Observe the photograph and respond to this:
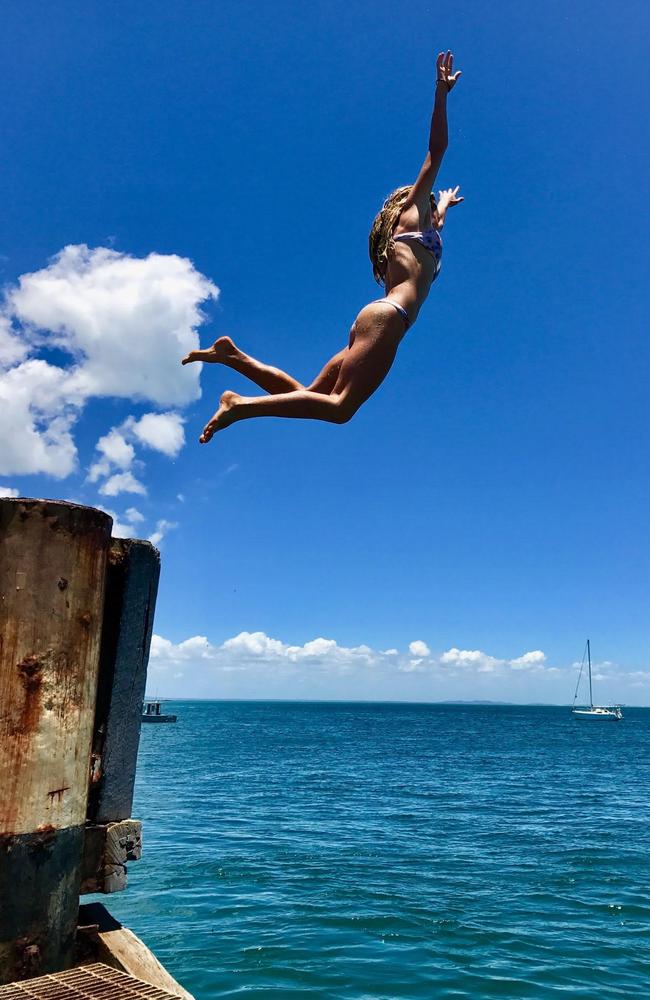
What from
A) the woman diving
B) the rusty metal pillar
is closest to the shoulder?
the woman diving

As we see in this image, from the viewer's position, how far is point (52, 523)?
345 cm

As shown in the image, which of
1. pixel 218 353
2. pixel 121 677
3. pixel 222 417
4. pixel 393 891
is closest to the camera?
pixel 121 677

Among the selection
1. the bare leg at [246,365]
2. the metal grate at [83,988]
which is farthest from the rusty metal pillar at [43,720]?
the bare leg at [246,365]

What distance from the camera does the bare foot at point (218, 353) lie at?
5.61m

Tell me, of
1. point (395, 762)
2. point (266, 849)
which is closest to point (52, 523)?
point (266, 849)

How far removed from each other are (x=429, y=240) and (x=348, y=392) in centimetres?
130

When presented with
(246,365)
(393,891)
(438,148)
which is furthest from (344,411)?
(393,891)

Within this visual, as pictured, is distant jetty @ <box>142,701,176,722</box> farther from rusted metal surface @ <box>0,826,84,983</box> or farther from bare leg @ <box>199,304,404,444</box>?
rusted metal surface @ <box>0,826,84,983</box>

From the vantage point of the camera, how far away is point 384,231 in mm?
5395

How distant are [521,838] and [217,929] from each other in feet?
46.8

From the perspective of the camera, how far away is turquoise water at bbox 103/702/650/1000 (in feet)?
42.6

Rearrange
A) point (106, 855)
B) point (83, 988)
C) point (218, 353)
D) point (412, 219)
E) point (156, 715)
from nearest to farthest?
1. point (83, 988)
2. point (106, 855)
3. point (412, 219)
4. point (218, 353)
5. point (156, 715)

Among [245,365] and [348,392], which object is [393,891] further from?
[348,392]

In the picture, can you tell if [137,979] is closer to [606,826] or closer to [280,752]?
[606,826]
